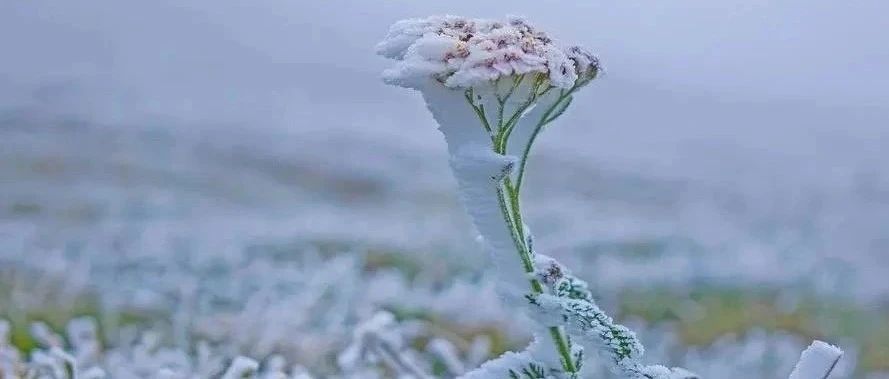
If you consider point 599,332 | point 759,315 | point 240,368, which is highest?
point 759,315

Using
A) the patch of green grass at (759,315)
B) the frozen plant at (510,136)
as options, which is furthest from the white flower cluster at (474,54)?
the patch of green grass at (759,315)

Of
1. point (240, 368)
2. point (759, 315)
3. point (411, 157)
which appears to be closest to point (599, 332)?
point (240, 368)

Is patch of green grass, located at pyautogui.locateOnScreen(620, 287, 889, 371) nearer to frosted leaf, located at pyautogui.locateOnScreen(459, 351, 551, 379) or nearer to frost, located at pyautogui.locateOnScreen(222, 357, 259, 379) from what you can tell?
frost, located at pyautogui.locateOnScreen(222, 357, 259, 379)

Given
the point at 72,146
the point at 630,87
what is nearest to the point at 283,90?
the point at 72,146

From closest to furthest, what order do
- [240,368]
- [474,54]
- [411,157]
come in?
[474,54] < [240,368] < [411,157]

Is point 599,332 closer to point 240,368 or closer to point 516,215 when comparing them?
point 516,215

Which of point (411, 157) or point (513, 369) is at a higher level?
point (411, 157)
